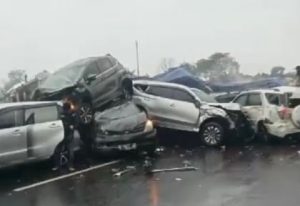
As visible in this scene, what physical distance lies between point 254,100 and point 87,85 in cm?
522

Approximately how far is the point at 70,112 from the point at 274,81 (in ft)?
50.5

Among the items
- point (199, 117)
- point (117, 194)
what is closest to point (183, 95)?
point (199, 117)

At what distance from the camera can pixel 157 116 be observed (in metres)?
17.2

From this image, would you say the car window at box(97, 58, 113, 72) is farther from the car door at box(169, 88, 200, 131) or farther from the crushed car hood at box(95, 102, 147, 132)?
the crushed car hood at box(95, 102, 147, 132)

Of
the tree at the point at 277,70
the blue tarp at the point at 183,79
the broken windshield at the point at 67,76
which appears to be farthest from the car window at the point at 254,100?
the tree at the point at 277,70

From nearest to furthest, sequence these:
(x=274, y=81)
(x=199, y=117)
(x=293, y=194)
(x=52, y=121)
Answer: (x=293, y=194) < (x=52, y=121) < (x=199, y=117) < (x=274, y=81)

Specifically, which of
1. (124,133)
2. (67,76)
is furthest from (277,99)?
(67,76)

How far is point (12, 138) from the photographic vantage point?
12570 millimetres

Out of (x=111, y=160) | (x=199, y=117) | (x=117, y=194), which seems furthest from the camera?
(x=199, y=117)

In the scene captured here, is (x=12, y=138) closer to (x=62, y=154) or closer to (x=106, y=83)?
(x=62, y=154)

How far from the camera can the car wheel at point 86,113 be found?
633 inches

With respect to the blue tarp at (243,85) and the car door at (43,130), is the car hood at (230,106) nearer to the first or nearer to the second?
the car door at (43,130)

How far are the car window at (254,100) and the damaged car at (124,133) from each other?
13.6 ft

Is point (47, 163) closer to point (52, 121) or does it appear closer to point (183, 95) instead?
point (52, 121)
